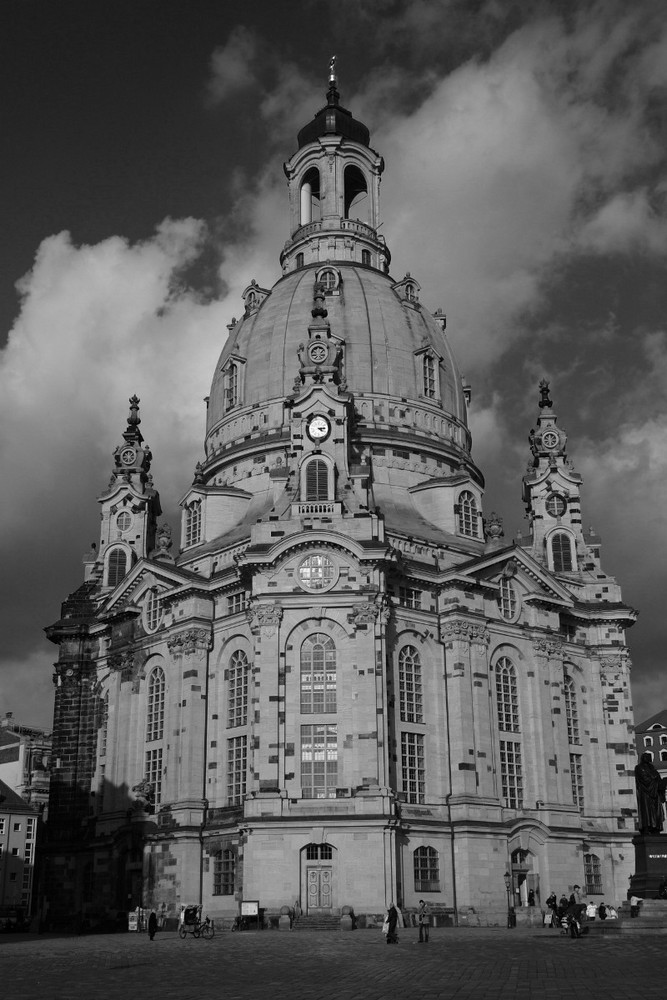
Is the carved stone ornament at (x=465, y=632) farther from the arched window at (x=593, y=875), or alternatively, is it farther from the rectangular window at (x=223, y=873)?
the rectangular window at (x=223, y=873)

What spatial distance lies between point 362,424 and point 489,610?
56.1 ft

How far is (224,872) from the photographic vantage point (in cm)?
6612

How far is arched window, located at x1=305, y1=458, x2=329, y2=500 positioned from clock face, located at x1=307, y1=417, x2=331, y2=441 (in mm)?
1758

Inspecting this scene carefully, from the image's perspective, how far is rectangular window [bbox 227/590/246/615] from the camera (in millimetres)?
71550

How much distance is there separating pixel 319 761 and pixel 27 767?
87298mm

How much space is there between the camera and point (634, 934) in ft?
139

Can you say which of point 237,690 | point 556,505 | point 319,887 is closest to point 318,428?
point 237,690

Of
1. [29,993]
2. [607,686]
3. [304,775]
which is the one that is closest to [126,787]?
[304,775]

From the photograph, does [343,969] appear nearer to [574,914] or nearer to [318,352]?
[574,914]

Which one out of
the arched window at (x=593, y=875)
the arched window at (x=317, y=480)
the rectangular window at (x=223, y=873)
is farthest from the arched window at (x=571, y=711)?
the rectangular window at (x=223, y=873)

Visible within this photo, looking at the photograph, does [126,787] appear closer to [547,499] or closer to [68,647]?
[68,647]

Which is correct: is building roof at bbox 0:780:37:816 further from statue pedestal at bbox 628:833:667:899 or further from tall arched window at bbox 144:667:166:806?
statue pedestal at bbox 628:833:667:899

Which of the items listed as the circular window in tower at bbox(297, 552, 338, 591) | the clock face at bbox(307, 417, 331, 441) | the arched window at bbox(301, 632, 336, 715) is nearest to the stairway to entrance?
the arched window at bbox(301, 632, 336, 715)

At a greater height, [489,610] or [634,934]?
[489,610]
